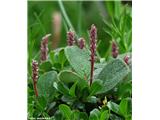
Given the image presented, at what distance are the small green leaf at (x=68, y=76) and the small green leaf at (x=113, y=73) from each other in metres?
0.04

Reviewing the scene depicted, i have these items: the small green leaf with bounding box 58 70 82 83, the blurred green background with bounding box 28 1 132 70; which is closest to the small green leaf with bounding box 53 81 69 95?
the small green leaf with bounding box 58 70 82 83

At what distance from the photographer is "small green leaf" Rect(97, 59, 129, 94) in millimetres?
836

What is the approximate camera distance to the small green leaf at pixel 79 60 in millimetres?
847

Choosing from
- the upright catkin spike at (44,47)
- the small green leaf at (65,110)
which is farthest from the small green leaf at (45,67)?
the small green leaf at (65,110)

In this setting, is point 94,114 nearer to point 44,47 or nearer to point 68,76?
point 68,76

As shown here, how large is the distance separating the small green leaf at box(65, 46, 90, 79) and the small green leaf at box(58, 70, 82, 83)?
17mm

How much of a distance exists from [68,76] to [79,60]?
38 millimetres

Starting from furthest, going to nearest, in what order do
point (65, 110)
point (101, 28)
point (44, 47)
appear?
point (101, 28), point (44, 47), point (65, 110)

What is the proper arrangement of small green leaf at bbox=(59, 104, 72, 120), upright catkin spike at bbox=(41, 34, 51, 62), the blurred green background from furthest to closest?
1. the blurred green background
2. upright catkin spike at bbox=(41, 34, 51, 62)
3. small green leaf at bbox=(59, 104, 72, 120)

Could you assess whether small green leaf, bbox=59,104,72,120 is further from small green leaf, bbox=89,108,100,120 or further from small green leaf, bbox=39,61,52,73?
small green leaf, bbox=39,61,52,73

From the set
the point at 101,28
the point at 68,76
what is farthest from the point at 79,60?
the point at 101,28

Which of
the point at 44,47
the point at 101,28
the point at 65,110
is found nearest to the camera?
the point at 65,110

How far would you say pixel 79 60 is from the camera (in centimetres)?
85
